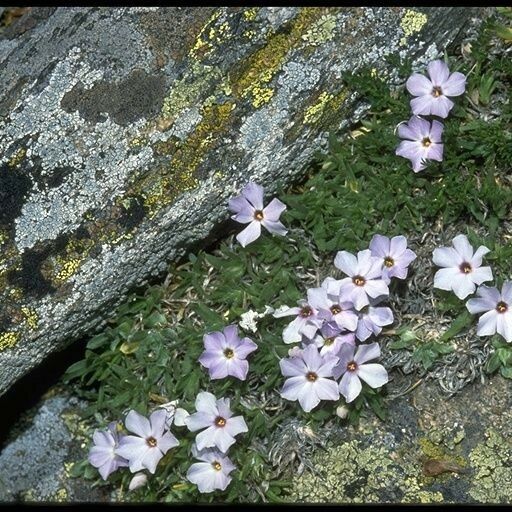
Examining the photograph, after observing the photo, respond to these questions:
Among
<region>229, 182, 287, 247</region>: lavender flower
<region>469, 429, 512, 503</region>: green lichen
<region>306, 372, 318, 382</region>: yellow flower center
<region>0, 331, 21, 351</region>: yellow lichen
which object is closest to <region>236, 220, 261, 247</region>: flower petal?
<region>229, 182, 287, 247</region>: lavender flower

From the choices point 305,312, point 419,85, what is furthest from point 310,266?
point 419,85

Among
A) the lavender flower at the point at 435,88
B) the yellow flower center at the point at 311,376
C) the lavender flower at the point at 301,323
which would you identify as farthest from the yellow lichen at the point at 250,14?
the yellow flower center at the point at 311,376

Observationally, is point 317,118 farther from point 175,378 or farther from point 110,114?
A: point 175,378

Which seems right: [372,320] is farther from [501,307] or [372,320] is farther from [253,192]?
[253,192]

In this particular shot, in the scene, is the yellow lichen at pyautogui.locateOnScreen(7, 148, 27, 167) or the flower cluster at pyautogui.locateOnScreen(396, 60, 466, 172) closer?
the yellow lichen at pyautogui.locateOnScreen(7, 148, 27, 167)

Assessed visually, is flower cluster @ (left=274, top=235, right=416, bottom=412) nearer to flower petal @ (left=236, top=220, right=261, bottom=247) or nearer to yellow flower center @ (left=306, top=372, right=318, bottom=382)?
yellow flower center @ (left=306, top=372, right=318, bottom=382)

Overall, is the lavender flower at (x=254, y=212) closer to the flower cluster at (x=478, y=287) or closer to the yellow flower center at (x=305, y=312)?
the yellow flower center at (x=305, y=312)
